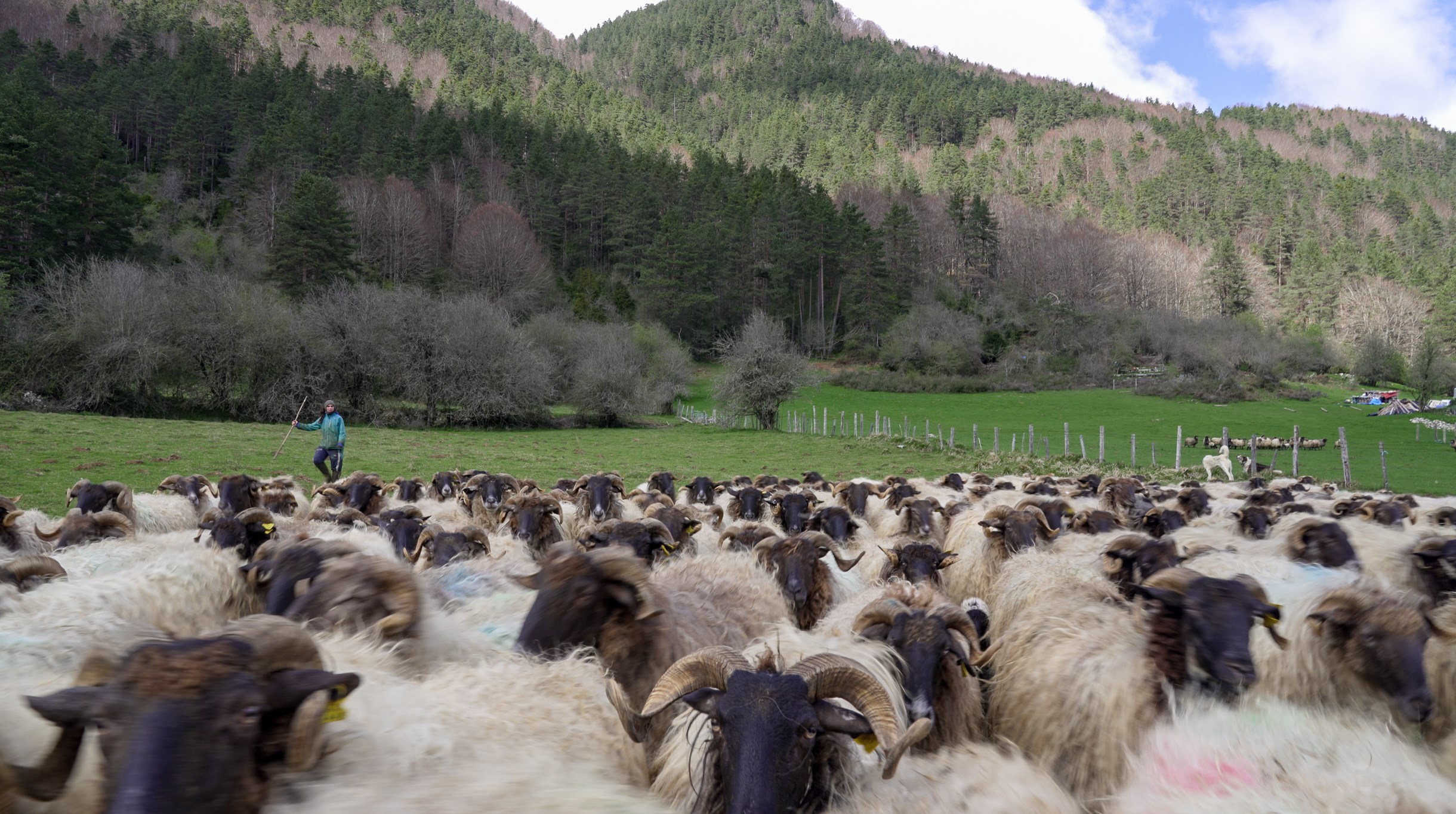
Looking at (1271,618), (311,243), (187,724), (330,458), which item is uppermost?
(311,243)

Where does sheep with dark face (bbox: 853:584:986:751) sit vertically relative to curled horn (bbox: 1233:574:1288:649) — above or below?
below

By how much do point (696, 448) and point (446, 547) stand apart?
3146cm

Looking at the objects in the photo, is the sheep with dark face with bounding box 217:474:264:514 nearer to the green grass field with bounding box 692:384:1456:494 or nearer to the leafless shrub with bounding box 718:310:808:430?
the green grass field with bounding box 692:384:1456:494

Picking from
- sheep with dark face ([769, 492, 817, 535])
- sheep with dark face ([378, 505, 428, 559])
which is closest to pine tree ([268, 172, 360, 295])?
sheep with dark face ([378, 505, 428, 559])

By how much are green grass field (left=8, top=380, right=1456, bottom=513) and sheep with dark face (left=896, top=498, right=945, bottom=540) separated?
51.1 ft

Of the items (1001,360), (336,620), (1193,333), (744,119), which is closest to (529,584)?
(336,620)

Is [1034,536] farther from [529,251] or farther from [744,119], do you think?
[744,119]

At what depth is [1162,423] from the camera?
2203 inches

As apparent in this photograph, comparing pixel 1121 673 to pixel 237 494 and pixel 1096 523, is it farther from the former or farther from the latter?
pixel 237 494

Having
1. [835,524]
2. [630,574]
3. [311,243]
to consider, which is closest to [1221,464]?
[835,524]

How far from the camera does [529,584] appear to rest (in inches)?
185

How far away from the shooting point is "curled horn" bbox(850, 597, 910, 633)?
471cm

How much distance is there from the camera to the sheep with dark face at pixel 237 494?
1108cm

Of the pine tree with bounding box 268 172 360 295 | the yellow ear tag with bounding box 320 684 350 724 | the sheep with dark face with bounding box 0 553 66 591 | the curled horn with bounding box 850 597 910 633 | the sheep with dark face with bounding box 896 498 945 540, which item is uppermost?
the pine tree with bounding box 268 172 360 295
